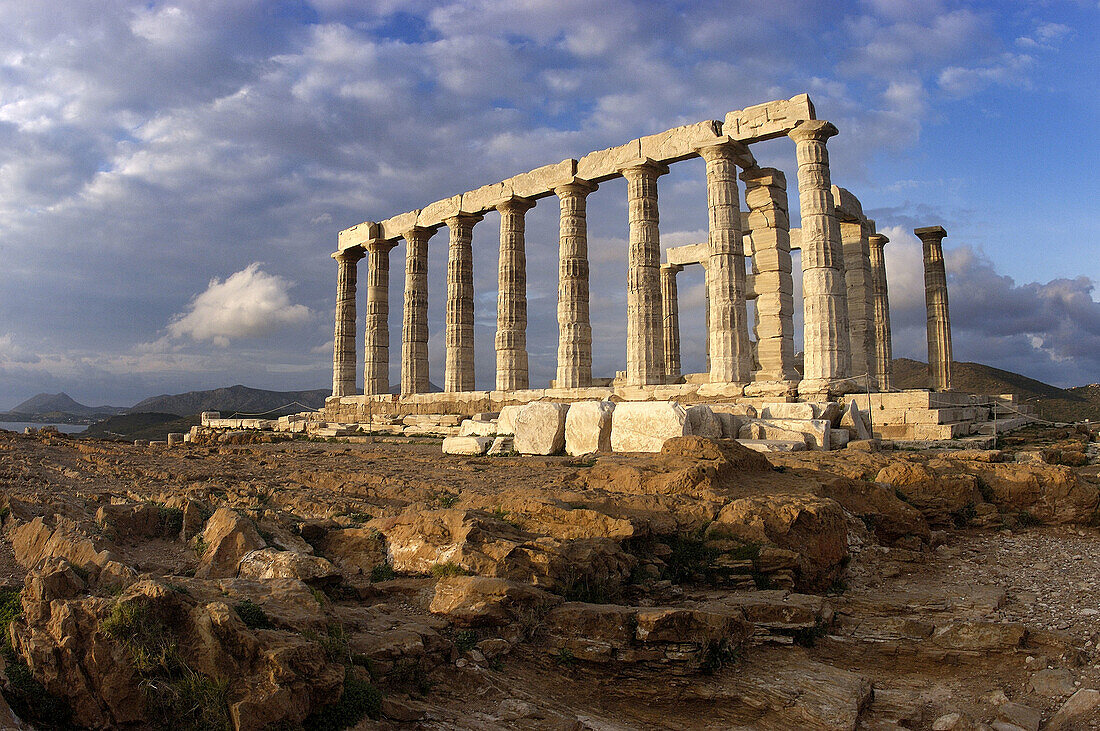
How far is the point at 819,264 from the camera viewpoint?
69.1ft

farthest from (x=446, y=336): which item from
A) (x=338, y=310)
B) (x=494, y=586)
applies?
(x=494, y=586)

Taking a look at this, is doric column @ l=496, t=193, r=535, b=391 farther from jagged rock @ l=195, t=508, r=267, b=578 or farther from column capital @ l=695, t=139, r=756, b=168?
jagged rock @ l=195, t=508, r=267, b=578

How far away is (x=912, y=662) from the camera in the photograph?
646 centimetres

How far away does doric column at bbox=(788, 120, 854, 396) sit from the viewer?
2066 centimetres

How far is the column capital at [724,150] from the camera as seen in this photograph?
22125 mm

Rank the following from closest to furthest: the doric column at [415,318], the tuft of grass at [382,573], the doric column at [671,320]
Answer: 1. the tuft of grass at [382,573]
2. the doric column at [415,318]
3. the doric column at [671,320]

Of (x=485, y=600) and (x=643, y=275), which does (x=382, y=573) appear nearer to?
(x=485, y=600)

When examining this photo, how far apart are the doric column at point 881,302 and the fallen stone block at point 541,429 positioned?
20906 mm

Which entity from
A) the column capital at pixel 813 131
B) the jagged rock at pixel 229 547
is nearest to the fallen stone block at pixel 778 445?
the jagged rock at pixel 229 547

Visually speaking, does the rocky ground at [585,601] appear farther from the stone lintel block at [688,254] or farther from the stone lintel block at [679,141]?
the stone lintel block at [688,254]

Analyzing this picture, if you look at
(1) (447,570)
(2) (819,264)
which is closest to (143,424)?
(2) (819,264)

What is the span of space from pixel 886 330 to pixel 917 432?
15.3 m

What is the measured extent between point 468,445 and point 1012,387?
52.9 meters

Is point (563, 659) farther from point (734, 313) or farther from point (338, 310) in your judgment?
point (338, 310)
